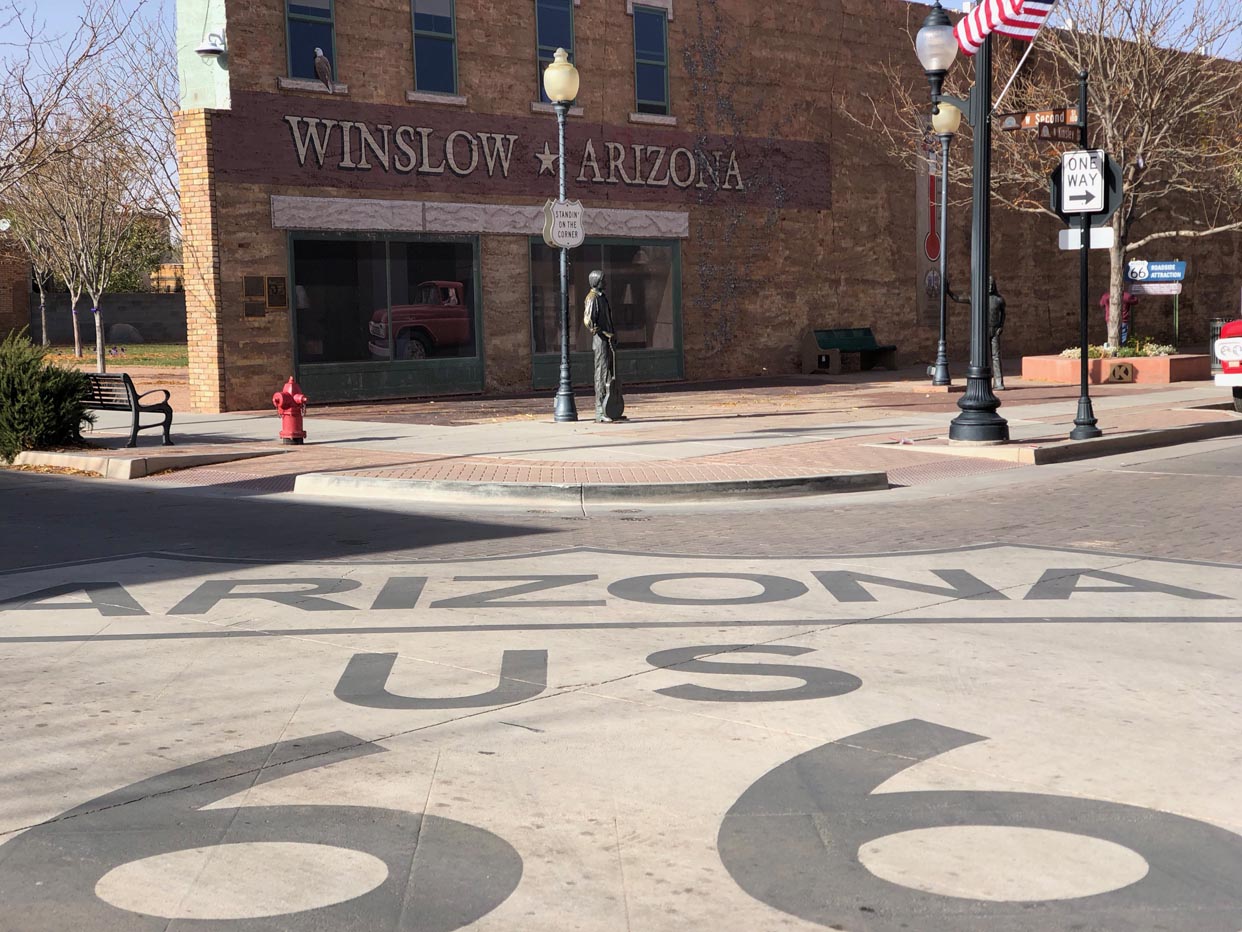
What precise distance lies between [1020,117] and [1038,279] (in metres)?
16.5

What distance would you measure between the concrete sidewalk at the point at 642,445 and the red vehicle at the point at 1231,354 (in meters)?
0.47

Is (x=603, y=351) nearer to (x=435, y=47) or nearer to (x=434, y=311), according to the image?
(x=434, y=311)

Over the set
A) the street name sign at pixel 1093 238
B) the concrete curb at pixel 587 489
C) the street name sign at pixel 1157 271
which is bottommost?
the concrete curb at pixel 587 489

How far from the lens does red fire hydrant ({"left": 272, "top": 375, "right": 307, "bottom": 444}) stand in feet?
54.6

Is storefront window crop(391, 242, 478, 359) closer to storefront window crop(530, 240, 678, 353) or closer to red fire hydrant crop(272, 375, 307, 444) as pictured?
storefront window crop(530, 240, 678, 353)

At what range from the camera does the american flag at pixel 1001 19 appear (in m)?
15.5

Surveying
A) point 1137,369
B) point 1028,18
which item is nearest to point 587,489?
point 1028,18

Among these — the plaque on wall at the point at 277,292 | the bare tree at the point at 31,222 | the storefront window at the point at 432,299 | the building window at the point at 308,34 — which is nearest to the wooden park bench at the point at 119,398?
the plaque on wall at the point at 277,292

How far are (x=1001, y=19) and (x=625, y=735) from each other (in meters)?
12.7

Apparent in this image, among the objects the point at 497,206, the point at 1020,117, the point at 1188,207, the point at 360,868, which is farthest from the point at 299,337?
the point at 1188,207

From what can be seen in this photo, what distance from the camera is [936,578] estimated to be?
8.56m

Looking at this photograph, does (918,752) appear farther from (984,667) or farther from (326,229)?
(326,229)

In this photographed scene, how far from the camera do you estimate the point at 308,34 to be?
22594 mm

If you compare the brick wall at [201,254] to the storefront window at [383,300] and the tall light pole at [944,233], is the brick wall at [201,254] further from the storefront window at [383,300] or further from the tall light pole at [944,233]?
the tall light pole at [944,233]
